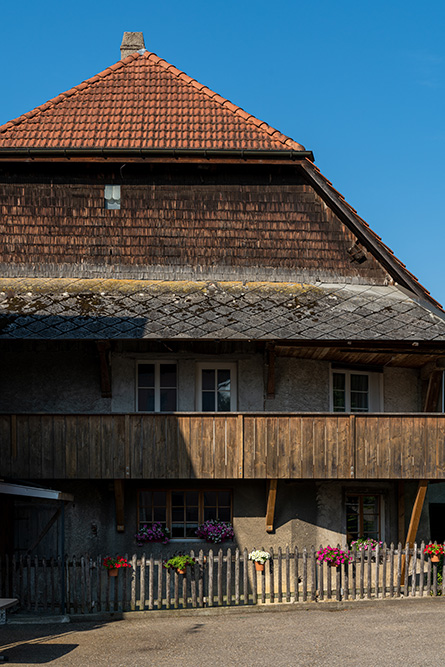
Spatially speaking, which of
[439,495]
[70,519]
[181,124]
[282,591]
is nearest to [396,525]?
[282,591]

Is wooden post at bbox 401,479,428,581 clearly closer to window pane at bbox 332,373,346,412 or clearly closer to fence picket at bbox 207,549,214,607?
window pane at bbox 332,373,346,412

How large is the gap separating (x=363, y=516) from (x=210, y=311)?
545 cm

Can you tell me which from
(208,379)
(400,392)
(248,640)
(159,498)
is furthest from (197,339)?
(248,640)

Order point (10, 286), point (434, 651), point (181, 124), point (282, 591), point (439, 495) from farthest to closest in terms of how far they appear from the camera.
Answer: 1. point (439, 495)
2. point (181, 124)
3. point (10, 286)
4. point (282, 591)
5. point (434, 651)

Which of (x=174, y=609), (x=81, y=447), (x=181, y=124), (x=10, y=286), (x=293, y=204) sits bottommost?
(x=174, y=609)

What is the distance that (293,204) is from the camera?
2125 centimetres

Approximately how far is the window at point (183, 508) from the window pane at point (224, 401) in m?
1.71

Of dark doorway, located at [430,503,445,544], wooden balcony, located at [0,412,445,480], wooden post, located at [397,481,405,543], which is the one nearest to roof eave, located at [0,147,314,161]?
wooden balcony, located at [0,412,445,480]

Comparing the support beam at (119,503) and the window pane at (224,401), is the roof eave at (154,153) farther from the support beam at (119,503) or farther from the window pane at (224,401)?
the support beam at (119,503)

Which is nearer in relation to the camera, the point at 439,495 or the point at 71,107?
the point at 71,107

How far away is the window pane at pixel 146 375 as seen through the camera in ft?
66.0

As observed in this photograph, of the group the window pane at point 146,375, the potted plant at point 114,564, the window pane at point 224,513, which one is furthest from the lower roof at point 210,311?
the potted plant at point 114,564

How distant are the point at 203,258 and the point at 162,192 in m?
1.79

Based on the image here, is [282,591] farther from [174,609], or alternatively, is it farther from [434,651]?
[434,651]
